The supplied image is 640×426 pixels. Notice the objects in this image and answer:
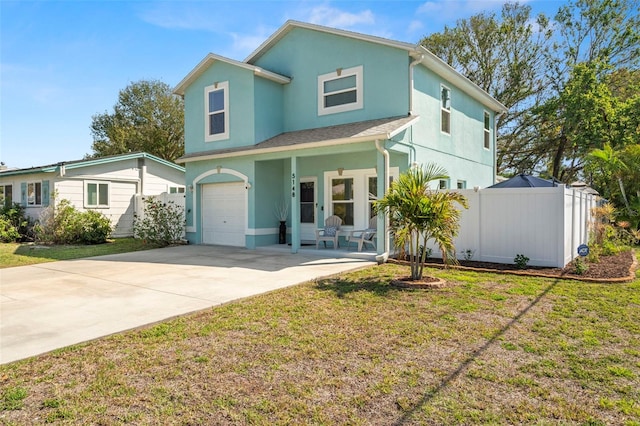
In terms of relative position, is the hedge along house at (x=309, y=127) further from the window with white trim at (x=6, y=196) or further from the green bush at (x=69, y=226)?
the window with white trim at (x=6, y=196)

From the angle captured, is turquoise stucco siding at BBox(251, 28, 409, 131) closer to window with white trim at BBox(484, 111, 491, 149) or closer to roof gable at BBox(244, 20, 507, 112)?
roof gable at BBox(244, 20, 507, 112)

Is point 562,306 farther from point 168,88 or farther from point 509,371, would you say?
point 168,88

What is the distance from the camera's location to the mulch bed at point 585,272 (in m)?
8.11

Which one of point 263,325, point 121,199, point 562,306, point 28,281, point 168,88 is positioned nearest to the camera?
point 263,325

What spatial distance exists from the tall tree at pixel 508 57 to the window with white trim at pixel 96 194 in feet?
70.7

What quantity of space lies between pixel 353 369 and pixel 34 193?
19.2 m

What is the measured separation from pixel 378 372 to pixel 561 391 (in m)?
1.59

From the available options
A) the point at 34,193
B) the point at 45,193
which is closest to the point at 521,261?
the point at 45,193

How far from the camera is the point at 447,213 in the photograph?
7.49 m

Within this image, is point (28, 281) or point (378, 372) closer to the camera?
point (378, 372)

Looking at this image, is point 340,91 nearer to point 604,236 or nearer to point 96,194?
point 604,236

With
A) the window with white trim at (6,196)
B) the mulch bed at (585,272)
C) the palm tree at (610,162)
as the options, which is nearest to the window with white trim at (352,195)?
the mulch bed at (585,272)

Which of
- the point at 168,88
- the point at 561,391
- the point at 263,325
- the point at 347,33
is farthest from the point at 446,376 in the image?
the point at 168,88

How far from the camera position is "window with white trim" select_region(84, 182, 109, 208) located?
17.2m
